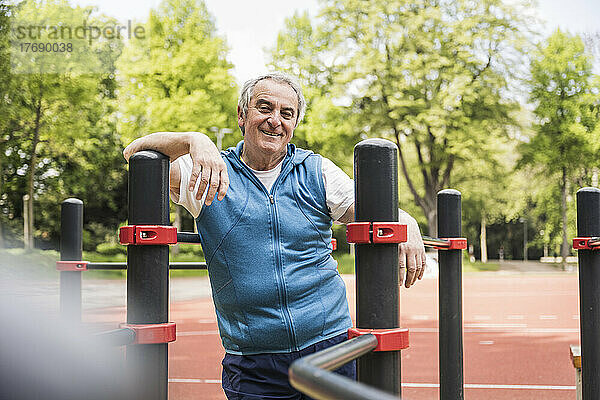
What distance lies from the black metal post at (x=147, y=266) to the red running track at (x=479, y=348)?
3.63 metres

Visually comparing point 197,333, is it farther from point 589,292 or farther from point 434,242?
point 434,242

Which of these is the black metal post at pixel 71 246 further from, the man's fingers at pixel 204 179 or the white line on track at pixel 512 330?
the white line on track at pixel 512 330

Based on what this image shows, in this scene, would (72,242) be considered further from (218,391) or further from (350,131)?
(350,131)

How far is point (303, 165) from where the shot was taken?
6.69ft

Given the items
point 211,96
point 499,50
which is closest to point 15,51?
point 211,96

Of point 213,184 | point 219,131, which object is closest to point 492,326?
point 213,184

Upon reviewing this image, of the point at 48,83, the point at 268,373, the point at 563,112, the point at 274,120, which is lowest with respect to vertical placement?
the point at 268,373

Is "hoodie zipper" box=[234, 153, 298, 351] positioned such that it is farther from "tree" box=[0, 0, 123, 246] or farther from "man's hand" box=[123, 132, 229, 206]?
"tree" box=[0, 0, 123, 246]

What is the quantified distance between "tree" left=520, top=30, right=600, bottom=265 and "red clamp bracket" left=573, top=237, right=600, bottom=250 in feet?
82.8

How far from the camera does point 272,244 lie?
1.92 metres

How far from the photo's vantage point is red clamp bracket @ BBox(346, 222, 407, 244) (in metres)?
1.44

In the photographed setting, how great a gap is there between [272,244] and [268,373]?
0.39m

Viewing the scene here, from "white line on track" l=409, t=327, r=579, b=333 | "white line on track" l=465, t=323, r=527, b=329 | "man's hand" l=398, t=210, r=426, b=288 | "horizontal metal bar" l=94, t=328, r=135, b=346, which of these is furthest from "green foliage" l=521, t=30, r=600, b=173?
"horizontal metal bar" l=94, t=328, r=135, b=346

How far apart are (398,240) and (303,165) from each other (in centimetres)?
65
